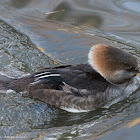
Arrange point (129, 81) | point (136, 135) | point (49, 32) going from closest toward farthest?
point (136, 135)
point (129, 81)
point (49, 32)

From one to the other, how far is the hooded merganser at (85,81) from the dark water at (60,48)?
19cm

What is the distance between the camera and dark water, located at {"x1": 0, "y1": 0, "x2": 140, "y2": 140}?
17.9 ft

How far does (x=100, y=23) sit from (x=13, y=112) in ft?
14.5

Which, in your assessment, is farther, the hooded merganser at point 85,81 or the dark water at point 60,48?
the hooded merganser at point 85,81

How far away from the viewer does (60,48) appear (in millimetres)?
8062

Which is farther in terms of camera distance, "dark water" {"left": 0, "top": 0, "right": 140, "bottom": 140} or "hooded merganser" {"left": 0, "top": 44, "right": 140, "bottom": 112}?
"hooded merganser" {"left": 0, "top": 44, "right": 140, "bottom": 112}

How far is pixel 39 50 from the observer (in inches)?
310

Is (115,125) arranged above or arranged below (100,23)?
below

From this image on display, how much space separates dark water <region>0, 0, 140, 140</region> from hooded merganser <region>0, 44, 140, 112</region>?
0.63 feet

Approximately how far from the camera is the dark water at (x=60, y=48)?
5.46 metres

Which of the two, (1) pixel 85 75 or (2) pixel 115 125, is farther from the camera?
(1) pixel 85 75

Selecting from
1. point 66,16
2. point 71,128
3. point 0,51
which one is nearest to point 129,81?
point 71,128

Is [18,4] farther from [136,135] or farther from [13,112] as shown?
[136,135]

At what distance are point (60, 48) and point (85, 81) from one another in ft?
7.72
